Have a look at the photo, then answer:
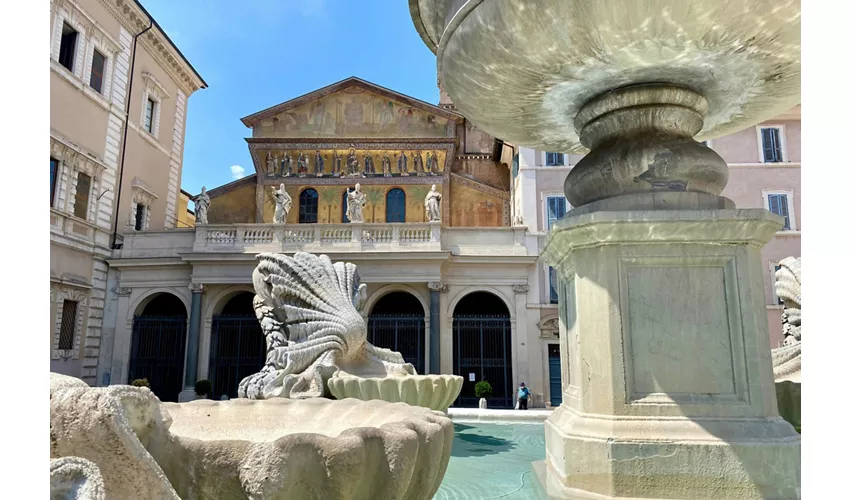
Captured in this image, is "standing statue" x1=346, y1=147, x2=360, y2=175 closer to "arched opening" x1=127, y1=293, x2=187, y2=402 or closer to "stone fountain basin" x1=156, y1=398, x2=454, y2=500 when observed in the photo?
"arched opening" x1=127, y1=293, x2=187, y2=402

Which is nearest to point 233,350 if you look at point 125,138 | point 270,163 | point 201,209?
point 201,209

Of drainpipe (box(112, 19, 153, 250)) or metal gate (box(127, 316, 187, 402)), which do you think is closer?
metal gate (box(127, 316, 187, 402))

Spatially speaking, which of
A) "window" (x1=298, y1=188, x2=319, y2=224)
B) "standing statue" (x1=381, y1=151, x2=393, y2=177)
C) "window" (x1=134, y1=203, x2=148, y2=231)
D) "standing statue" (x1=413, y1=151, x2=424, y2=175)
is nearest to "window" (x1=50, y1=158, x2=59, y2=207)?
"window" (x1=134, y1=203, x2=148, y2=231)

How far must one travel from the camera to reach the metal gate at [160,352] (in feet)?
59.8

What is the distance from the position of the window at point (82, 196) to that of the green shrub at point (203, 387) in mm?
6913

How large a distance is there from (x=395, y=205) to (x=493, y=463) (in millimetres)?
20554

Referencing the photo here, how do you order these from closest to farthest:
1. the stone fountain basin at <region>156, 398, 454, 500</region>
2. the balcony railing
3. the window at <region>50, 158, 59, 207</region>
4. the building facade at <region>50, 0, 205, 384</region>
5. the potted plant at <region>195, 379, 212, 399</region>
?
the stone fountain basin at <region>156, 398, 454, 500</region> → the potted plant at <region>195, 379, 212, 399</region> → the window at <region>50, 158, 59, 207</region> → the building facade at <region>50, 0, 205, 384</region> → the balcony railing

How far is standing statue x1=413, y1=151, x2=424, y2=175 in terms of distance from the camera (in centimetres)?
2410

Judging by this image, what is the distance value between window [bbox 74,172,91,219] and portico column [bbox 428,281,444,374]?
11702mm

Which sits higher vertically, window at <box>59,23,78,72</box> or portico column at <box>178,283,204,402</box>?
window at <box>59,23,78,72</box>

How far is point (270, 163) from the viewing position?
24.9 m

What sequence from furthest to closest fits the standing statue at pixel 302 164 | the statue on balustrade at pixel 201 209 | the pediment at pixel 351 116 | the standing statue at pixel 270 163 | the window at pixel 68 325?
the pediment at pixel 351 116, the standing statue at pixel 270 163, the standing statue at pixel 302 164, the statue on balustrade at pixel 201 209, the window at pixel 68 325

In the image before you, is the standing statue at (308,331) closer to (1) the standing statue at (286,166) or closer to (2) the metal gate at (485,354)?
(2) the metal gate at (485,354)

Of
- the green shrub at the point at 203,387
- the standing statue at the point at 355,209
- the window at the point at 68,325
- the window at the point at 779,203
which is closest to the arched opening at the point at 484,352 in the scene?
the standing statue at the point at 355,209
